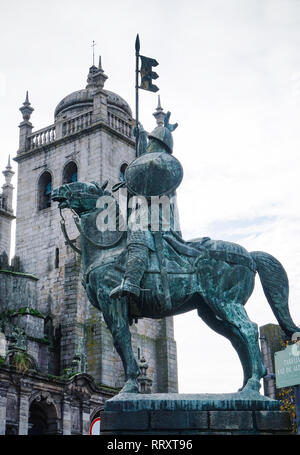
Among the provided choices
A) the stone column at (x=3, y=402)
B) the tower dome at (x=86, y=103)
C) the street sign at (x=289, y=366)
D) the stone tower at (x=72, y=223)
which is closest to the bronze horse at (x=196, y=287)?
the street sign at (x=289, y=366)

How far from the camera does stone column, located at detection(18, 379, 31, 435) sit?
26281mm

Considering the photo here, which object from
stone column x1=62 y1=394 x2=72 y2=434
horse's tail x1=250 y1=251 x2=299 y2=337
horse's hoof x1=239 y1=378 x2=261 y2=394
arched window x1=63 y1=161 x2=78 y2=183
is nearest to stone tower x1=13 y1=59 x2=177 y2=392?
arched window x1=63 y1=161 x2=78 y2=183

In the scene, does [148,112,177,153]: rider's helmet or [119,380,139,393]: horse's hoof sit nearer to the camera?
[119,380,139,393]: horse's hoof

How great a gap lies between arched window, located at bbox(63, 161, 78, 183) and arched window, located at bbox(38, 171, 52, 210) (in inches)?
59.4

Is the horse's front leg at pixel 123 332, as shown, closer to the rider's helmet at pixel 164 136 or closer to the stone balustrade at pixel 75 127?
the rider's helmet at pixel 164 136

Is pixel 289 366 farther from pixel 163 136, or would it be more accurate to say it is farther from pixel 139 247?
pixel 139 247

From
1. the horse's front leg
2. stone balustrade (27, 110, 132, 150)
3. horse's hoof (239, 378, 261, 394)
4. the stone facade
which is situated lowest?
horse's hoof (239, 378, 261, 394)

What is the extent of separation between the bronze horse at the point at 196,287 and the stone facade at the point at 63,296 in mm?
19026

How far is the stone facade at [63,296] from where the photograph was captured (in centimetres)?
2902

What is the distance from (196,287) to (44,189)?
35.7m

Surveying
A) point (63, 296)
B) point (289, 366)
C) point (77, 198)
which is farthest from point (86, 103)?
point (77, 198)

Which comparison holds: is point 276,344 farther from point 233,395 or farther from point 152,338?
point 233,395

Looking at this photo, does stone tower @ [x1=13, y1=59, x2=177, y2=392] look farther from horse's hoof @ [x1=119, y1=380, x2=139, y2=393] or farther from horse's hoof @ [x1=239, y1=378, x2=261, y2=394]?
horse's hoof @ [x1=239, y1=378, x2=261, y2=394]

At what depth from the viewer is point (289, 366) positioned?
16.2m
